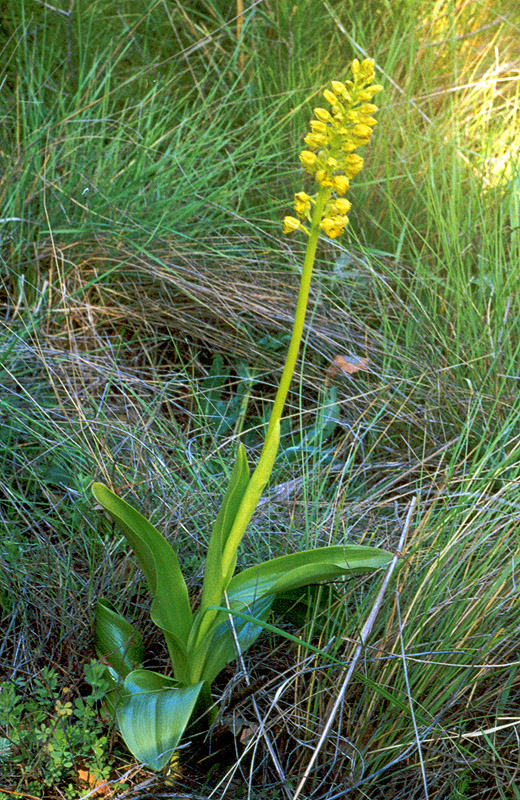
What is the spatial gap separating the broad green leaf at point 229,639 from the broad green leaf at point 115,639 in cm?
13

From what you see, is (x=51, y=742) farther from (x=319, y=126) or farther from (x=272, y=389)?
(x=272, y=389)

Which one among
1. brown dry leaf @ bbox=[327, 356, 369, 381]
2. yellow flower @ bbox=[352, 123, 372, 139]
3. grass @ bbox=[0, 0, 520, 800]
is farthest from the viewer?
brown dry leaf @ bbox=[327, 356, 369, 381]

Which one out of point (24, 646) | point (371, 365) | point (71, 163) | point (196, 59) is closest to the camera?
point (24, 646)

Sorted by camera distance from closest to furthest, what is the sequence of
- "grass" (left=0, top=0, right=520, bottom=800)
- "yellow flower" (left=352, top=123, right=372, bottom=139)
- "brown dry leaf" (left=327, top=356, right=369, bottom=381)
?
"yellow flower" (left=352, top=123, right=372, bottom=139) < "grass" (left=0, top=0, right=520, bottom=800) < "brown dry leaf" (left=327, top=356, right=369, bottom=381)

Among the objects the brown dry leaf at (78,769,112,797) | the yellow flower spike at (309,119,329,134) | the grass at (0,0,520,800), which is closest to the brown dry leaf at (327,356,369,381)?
the grass at (0,0,520,800)

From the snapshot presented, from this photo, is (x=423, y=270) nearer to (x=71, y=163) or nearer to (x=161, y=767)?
(x=71, y=163)

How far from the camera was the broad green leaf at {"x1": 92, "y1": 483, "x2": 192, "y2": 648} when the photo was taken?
1.12 m

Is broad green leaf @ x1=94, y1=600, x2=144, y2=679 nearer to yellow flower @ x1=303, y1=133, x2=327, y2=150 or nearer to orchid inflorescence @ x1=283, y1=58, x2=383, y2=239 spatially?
orchid inflorescence @ x1=283, y1=58, x2=383, y2=239

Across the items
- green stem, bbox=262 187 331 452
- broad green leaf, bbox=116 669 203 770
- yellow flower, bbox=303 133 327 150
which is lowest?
broad green leaf, bbox=116 669 203 770

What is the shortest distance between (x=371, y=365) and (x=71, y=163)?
45.9 inches

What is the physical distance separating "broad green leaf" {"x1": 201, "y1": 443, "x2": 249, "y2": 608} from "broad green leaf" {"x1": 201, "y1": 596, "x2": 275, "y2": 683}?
2.5 inches

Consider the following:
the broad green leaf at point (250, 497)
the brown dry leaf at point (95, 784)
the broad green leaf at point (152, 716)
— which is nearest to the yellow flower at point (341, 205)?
the broad green leaf at point (250, 497)

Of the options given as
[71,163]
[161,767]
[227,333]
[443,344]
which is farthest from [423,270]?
[161,767]

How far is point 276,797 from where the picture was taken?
1126mm
